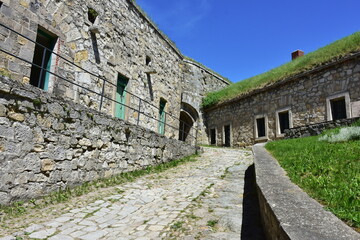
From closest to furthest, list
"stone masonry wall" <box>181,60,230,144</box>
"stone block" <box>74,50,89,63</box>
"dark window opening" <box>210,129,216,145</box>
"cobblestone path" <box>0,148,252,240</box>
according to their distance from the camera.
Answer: "cobblestone path" <box>0,148,252,240</box>, "stone block" <box>74,50,89,63</box>, "stone masonry wall" <box>181,60,230,144</box>, "dark window opening" <box>210,129,216,145</box>

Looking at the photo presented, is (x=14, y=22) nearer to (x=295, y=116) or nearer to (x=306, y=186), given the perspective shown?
(x=306, y=186)

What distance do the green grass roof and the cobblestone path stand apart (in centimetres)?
894

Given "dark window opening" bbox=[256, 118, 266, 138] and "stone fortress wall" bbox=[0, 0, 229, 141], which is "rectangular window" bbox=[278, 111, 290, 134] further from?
"stone fortress wall" bbox=[0, 0, 229, 141]

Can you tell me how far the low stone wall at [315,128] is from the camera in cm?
974

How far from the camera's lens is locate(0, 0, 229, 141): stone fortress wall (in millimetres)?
6699

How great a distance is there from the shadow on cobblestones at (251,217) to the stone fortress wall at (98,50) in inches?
168

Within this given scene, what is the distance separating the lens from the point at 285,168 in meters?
4.85

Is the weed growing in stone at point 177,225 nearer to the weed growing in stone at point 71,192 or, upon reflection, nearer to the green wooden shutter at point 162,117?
the weed growing in stone at point 71,192

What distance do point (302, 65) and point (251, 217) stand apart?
11967 mm

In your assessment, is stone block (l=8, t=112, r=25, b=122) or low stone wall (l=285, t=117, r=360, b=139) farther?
low stone wall (l=285, t=117, r=360, b=139)

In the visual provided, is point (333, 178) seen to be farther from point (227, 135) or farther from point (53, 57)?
point (227, 135)

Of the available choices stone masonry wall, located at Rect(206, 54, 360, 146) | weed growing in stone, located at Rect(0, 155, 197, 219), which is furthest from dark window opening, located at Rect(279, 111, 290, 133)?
weed growing in stone, located at Rect(0, 155, 197, 219)

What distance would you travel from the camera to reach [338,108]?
37.8 feet

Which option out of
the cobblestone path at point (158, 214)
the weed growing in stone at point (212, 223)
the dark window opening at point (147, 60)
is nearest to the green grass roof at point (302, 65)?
the dark window opening at point (147, 60)
